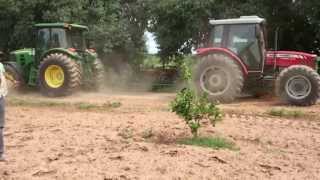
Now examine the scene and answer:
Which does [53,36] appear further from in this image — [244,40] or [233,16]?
[233,16]

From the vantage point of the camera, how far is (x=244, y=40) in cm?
1644

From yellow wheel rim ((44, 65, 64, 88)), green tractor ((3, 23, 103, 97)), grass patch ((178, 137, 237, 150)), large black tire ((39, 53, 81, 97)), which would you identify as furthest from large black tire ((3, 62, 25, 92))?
grass patch ((178, 137, 237, 150))

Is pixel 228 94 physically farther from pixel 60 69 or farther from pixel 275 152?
pixel 275 152

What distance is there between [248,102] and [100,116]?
540cm

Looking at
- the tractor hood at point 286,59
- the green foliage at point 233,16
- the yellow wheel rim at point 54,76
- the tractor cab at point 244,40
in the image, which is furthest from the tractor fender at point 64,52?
the tractor hood at point 286,59

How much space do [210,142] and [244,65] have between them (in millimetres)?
7288

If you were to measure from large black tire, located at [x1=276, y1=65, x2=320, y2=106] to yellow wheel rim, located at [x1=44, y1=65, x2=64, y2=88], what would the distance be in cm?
665

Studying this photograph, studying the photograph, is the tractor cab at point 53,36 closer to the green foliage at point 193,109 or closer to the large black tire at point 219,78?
the large black tire at point 219,78

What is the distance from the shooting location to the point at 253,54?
648 inches

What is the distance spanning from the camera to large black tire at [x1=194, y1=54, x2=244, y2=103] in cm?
1619

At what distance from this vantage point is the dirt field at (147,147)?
7.73 metres

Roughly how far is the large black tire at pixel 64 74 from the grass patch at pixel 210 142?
9.02m

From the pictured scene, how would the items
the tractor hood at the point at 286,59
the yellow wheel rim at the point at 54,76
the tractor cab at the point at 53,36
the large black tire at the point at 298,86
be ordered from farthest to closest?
the tractor cab at the point at 53,36 < the yellow wheel rim at the point at 54,76 < the tractor hood at the point at 286,59 < the large black tire at the point at 298,86

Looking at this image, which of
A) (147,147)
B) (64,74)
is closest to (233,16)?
(64,74)
